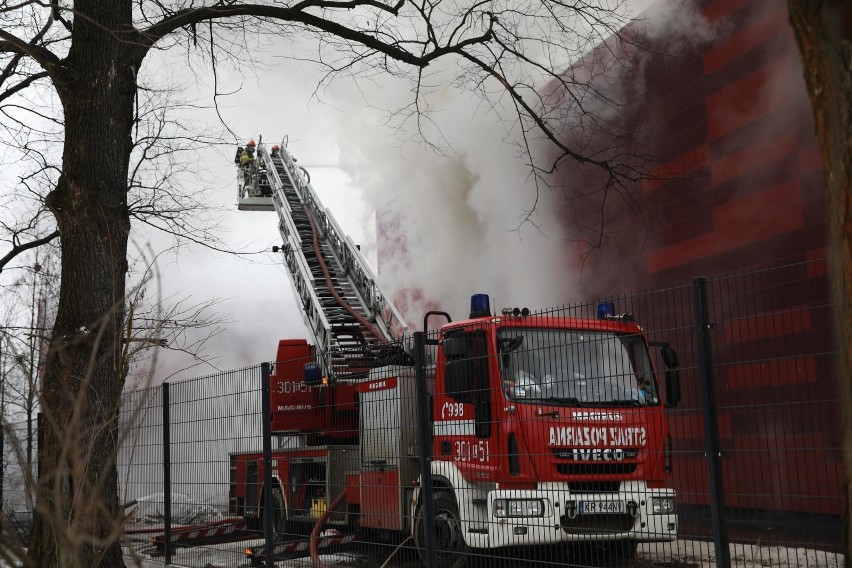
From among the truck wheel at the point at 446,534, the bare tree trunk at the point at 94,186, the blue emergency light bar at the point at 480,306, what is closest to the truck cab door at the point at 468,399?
the truck wheel at the point at 446,534

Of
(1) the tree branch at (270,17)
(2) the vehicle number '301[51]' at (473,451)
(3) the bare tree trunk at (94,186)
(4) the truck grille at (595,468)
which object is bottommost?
(4) the truck grille at (595,468)

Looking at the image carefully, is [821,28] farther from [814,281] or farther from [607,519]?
[814,281]

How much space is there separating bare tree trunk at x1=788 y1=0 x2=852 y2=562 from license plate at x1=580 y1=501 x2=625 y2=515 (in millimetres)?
3313

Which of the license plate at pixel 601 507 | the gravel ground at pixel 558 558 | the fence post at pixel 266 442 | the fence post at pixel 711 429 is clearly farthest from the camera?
the fence post at pixel 266 442

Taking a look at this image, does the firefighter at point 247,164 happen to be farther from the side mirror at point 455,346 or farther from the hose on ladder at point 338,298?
the side mirror at point 455,346

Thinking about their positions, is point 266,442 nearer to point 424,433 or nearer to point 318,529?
point 318,529

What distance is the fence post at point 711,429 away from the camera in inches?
176

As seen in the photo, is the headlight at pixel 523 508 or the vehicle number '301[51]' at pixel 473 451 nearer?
the headlight at pixel 523 508

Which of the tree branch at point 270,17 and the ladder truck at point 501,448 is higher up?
the tree branch at point 270,17

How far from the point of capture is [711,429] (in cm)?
459

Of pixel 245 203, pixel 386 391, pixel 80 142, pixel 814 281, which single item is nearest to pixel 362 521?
pixel 386 391

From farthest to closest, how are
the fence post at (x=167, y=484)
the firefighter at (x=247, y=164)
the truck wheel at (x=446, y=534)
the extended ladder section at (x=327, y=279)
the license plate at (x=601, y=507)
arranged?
the firefighter at (x=247, y=164), the extended ladder section at (x=327, y=279), the fence post at (x=167, y=484), the truck wheel at (x=446, y=534), the license plate at (x=601, y=507)

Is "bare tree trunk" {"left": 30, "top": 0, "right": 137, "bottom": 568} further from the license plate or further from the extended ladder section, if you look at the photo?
the license plate

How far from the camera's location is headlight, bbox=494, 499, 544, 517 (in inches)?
222
